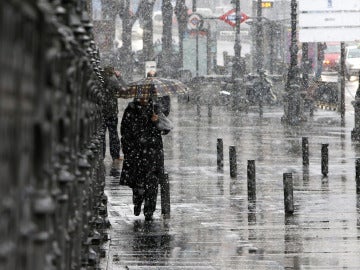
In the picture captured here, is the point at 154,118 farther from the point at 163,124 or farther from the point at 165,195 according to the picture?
the point at 165,195

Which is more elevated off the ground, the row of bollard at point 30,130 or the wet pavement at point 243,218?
the row of bollard at point 30,130

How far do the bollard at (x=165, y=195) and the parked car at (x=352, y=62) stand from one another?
52.4m

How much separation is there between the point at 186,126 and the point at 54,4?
1291 inches

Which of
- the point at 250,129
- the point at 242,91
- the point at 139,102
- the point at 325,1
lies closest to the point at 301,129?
the point at 250,129

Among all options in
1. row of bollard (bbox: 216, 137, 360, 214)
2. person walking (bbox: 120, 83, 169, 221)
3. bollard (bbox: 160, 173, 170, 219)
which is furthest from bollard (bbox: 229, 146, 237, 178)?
person walking (bbox: 120, 83, 169, 221)

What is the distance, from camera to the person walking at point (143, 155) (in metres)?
15.4

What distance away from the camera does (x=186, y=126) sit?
36.6 m

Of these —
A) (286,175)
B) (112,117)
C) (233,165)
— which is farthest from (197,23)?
(286,175)

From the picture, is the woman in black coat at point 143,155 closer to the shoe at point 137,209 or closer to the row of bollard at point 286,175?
the shoe at point 137,209

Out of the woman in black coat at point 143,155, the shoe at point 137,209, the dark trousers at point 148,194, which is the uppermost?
the woman in black coat at point 143,155

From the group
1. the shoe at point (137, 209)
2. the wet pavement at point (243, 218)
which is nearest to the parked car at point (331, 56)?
the wet pavement at point (243, 218)

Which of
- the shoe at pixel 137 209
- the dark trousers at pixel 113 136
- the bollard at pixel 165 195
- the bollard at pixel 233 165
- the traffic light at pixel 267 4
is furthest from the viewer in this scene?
the traffic light at pixel 267 4

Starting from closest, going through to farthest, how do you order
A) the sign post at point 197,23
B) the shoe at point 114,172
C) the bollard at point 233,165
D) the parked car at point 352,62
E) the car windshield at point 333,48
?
the bollard at point 233,165
the shoe at point 114,172
the sign post at point 197,23
the parked car at point 352,62
the car windshield at point 333,48

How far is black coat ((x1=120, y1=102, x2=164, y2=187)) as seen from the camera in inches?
606
